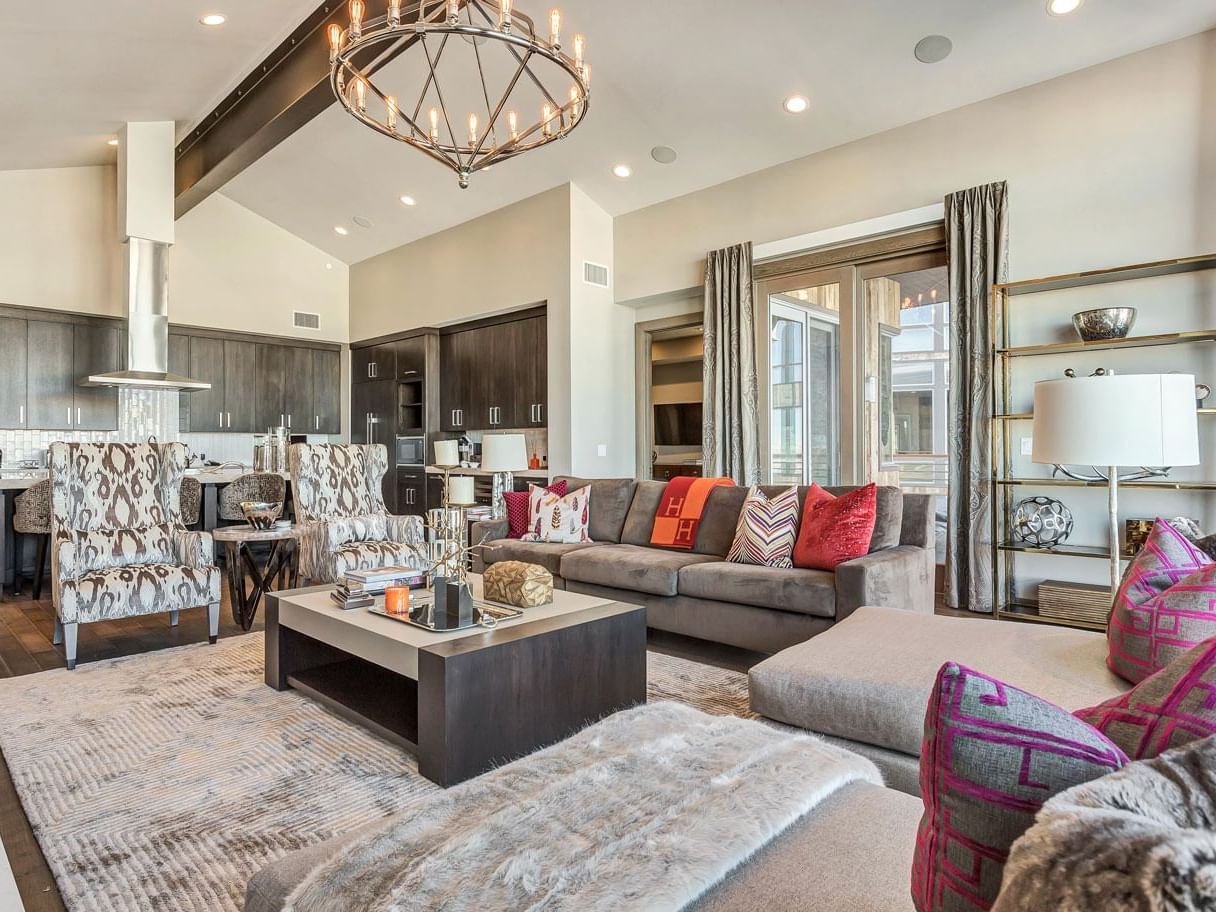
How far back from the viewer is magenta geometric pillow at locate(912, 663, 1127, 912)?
59 cm

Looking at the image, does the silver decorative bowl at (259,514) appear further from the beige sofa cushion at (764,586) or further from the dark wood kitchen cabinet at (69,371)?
the dark wood kitchen cabinet at (69,371)

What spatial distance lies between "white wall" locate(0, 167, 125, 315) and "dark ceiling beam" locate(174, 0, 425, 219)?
1035mm

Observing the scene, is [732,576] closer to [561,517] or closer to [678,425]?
[561,517]

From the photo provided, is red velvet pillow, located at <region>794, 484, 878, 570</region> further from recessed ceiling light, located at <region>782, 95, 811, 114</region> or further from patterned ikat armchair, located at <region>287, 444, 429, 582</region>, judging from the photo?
recessed ceiling light, located at <region>782, 95, 811, 114</region>

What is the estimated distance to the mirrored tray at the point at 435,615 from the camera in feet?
8.20

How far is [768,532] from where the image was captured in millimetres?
3756

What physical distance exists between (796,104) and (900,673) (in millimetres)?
4284

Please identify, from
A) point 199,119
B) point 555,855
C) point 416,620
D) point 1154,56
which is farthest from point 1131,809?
point 199,119

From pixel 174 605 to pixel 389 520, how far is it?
141 cm

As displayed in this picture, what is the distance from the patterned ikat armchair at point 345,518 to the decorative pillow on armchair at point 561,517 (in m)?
0.75

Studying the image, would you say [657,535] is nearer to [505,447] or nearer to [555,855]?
[505,447]

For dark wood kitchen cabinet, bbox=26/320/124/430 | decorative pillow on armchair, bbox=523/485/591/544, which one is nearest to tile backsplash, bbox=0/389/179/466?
dark wood kitchen cabinet, bbox=26/320/124/430

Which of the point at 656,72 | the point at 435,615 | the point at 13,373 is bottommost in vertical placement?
the point at 435,615

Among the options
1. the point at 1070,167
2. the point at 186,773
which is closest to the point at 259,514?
the point at 186,773
